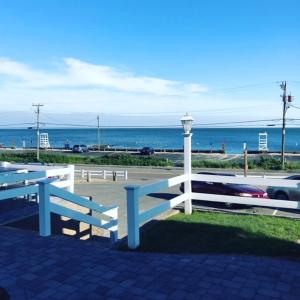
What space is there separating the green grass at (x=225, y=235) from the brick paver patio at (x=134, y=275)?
2.15 feet

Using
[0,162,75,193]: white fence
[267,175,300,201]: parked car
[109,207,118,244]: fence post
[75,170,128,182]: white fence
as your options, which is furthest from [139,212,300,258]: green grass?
[75,170,128,182]: white fence

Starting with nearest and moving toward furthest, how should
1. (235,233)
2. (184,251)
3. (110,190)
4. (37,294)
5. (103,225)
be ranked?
(37,294)
(184,251)
(235,233)
(103,225)
(110,190)

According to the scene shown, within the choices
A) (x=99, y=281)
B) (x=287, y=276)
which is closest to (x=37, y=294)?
(x=99, y=281)

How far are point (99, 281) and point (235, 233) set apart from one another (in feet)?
12.8

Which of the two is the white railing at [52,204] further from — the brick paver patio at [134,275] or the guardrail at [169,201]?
the guardrail at [169,201]

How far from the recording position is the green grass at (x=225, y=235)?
715 cm

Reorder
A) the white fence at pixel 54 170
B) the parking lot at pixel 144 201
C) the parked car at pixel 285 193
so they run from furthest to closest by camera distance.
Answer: the parked car at pixel 285 193 < the parking lot at pixel 144 201 < the white fence at pixel 54 170

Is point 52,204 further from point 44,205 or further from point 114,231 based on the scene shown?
point 114,231

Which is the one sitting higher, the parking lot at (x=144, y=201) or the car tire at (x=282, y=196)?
the car tire at (x=282, y=196)

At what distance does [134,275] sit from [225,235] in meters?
3.15

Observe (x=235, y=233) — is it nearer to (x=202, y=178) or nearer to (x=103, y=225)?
(x=202, y=178)

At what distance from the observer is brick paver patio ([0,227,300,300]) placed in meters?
5.00

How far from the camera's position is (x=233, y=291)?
5.04 metres

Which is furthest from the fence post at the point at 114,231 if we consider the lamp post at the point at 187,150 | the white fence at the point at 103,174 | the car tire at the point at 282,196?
the white fence at the point at 103,174
